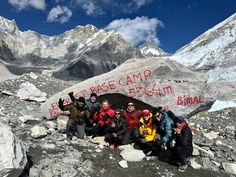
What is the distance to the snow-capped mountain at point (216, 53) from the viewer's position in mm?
51394

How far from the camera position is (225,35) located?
68438mm

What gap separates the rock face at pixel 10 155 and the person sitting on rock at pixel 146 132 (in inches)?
168

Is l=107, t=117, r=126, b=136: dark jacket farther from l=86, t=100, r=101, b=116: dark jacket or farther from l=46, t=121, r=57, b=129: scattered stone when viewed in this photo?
l=46, t=121, r=57, b=129: scattered stone

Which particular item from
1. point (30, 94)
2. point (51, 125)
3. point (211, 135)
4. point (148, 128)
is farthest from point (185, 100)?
point (30, 94)

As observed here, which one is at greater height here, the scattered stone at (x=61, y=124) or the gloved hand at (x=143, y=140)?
the scattered stone at (x=61, y=124)

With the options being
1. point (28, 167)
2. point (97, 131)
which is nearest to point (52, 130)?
point (97, 131)

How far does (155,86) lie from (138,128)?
281 cm

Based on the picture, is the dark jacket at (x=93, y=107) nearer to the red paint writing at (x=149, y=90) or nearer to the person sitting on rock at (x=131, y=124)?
the person sitting on rock at (x=131, y=124)

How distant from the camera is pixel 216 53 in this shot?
6269 centimetres

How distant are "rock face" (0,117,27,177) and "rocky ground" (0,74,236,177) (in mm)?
864

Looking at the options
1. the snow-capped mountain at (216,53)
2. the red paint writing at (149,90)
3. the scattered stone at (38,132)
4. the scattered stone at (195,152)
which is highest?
the snow-capped mountain at (216,53)

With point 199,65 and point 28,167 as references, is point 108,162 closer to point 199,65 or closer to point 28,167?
point 28,167

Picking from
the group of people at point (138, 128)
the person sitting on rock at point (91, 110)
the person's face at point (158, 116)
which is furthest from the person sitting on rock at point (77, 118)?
the person's face at point (158, 116)

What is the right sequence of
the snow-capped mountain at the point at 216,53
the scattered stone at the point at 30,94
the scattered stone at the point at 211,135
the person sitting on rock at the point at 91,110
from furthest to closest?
the snow-capped mountain at the point at 216,53 < the scattered stone at the point at 30,94 < the scattered stone at the point at 211,135 < the person sitting on rock at the point at 91,110
